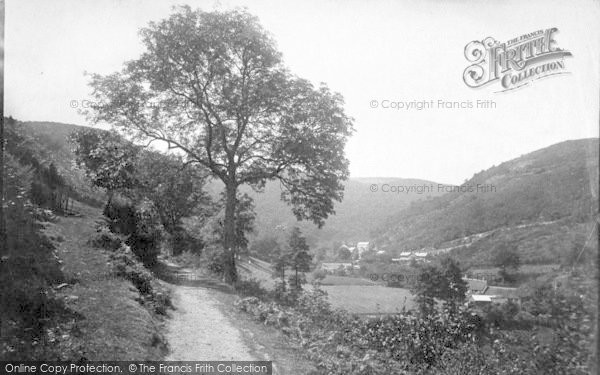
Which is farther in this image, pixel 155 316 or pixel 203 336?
pixel 155 316

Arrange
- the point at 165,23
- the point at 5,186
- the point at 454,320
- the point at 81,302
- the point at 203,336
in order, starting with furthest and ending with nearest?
the point at 165,23
the point at 5,186
the point at 203,336
the point at 454,320
the point at 81,302

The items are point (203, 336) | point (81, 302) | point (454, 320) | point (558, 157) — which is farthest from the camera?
point (558, 157)

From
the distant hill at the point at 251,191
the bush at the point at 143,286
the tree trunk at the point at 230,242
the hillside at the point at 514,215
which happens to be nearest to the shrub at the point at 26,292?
the bush at the point at 143,286

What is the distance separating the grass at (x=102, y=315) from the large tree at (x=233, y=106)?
7.73 metres

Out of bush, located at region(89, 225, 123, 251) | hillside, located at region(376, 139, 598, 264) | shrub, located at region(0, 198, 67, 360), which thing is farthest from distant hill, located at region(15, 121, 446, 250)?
hillside, located at region(376, 139, 598, 264)

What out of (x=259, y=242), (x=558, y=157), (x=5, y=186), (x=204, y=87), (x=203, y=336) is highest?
(x=558, y=157)

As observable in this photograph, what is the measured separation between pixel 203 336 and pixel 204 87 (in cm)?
1212

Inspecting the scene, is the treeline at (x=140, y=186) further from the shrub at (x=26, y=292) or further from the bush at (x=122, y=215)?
the shrub at (x=26, y=292)

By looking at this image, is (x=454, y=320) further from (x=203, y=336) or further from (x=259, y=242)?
(x=259, y=242)

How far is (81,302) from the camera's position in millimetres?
7996

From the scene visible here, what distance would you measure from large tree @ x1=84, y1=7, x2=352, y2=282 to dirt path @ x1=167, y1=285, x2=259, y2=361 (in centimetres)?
586

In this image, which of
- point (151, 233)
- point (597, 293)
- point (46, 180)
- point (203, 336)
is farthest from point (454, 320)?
point (46, 180)

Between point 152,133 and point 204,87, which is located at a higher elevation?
point 204,87

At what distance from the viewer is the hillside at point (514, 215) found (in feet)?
189
